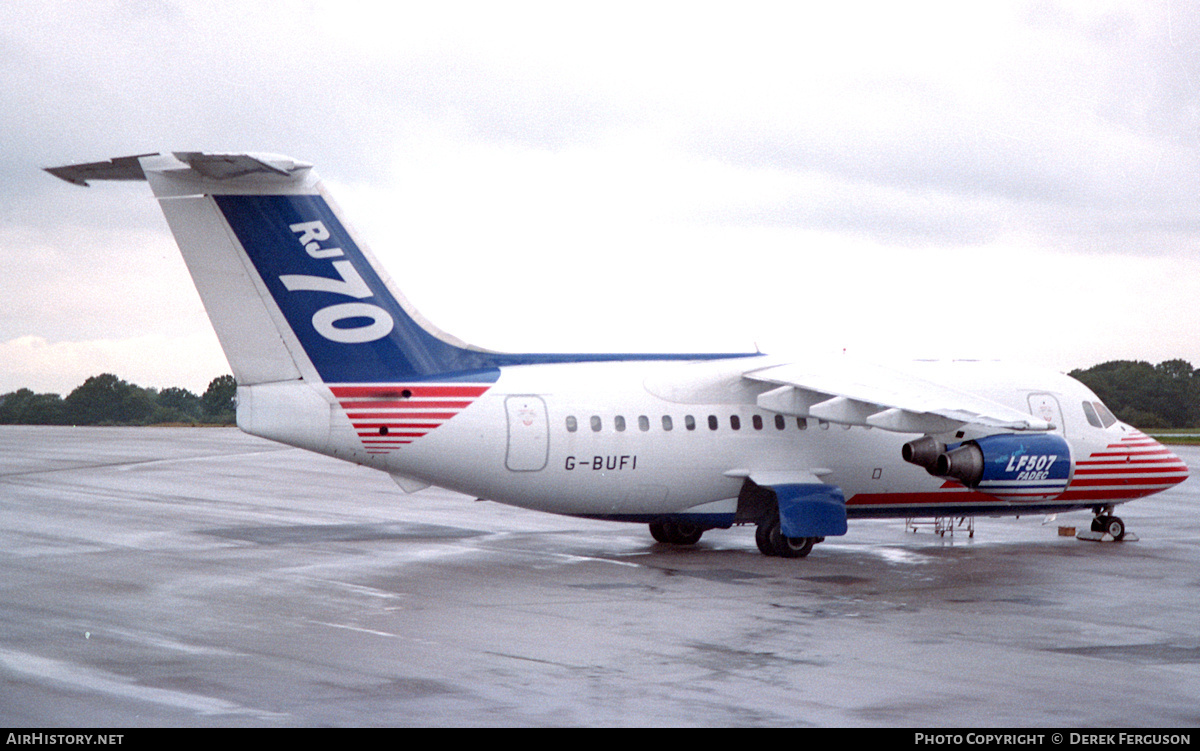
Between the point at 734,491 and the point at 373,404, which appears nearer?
the point at 373,404

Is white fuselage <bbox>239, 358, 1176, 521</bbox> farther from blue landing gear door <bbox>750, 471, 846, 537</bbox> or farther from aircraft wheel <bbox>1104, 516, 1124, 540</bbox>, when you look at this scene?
aircraft wheel <bbox>1104, 516, 1124, 540</bbox>

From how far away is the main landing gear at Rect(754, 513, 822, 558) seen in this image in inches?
867

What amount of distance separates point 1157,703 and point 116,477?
3327 centimetres

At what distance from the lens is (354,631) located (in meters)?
14.5

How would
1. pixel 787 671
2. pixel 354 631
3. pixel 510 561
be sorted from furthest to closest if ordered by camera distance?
pixel 510 561 → pixel 354 631 → pixel 787 671

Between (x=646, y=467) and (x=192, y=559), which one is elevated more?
(x=646, y=467)

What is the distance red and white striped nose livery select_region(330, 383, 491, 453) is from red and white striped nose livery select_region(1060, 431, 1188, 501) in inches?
482

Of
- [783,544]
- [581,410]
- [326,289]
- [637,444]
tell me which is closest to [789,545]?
[783,544]

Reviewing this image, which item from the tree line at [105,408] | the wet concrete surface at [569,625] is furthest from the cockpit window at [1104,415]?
the tree line at [105,408]

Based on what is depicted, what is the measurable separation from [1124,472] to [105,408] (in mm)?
84157

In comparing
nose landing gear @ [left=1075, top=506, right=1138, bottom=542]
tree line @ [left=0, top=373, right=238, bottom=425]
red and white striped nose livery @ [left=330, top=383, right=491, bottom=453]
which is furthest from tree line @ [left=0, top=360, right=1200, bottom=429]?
red and white striped nose livery @ [left=330, top=383, right=491, bottom=453]

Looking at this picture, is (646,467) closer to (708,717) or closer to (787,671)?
(787,671)

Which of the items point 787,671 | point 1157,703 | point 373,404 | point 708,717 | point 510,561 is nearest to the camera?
point 708,717
